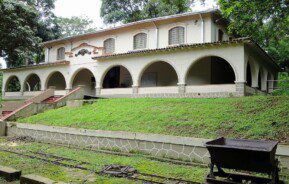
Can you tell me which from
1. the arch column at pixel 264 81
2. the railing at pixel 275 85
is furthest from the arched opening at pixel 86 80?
the railing at pixel 275 85

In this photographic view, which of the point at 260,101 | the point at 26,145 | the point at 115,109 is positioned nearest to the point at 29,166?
the point at 26,145

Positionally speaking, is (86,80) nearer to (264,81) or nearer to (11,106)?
(11,106)

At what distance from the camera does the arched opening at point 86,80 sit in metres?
26.7

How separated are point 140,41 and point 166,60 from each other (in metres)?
4.50

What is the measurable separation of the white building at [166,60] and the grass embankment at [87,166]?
8.87 m

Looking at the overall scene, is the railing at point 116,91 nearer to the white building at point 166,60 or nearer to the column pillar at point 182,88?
the white building at point 166,60

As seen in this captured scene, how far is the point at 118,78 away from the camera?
25.3 m

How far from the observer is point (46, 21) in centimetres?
3528

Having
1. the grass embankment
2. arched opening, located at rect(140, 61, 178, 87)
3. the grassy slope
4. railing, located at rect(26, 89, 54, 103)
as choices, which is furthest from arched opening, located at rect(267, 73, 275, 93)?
railing, located at rect(26, 89, 54, 103)

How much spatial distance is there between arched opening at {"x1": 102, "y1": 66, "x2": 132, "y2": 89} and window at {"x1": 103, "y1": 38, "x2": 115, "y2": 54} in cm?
178

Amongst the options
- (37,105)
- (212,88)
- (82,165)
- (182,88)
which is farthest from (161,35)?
(82,165)

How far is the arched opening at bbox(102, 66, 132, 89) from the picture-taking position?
24.7 meters

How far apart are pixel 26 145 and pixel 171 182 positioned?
839 centimetres

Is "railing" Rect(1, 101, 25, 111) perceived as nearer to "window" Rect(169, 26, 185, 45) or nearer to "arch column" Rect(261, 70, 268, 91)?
"window" Rect(169, 26, 185, 45)
